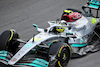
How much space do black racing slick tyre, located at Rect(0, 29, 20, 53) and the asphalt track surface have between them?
2.60 m

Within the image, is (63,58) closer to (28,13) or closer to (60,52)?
(60,52)

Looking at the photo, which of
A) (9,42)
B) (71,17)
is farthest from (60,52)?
(71,17)

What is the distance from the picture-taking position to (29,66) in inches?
296

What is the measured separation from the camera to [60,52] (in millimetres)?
7750

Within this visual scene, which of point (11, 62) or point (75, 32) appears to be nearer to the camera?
point (11, 62)

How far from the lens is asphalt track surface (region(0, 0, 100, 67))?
41.9ft

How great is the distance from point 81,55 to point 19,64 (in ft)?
9.21

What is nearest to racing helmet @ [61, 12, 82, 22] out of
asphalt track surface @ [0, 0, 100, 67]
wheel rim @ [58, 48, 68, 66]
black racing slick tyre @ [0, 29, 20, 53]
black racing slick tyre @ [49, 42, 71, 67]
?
black racing slick tyre @ [49, 42, 71, 67]

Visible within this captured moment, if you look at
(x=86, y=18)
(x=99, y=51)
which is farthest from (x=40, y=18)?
(x=99, y=51)

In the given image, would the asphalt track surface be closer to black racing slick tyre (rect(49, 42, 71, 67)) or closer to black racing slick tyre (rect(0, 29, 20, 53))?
black racing slick tyre (rect(0, 29, 20, 53))

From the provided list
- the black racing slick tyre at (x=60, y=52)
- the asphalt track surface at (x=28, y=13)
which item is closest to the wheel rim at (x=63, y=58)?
the black racing slick tyre at (x=60, y=52)

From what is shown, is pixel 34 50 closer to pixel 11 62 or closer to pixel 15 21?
pixel 11 62

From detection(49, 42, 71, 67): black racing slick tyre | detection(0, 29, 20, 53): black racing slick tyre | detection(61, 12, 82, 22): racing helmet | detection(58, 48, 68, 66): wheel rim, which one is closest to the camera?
detection(49, 42, 71, 67): black racing slick tyre

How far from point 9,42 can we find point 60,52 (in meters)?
2.16
